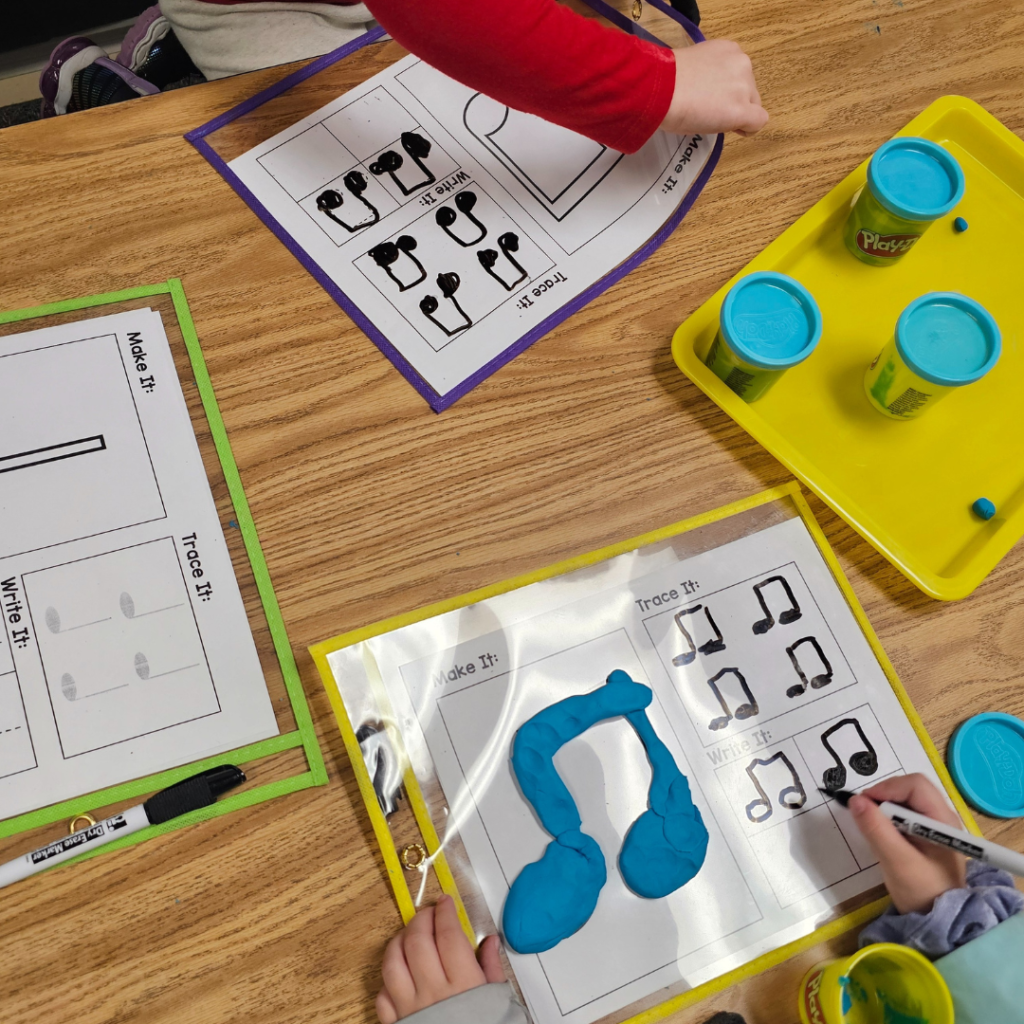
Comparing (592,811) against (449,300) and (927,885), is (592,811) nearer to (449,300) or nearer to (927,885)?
(927,885)

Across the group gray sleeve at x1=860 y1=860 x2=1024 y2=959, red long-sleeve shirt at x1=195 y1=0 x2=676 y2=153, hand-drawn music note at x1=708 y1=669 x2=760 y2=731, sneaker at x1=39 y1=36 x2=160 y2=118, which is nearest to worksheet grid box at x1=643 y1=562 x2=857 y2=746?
hand-drawn music note at x1=708 y1=669 x2=760 y2=731

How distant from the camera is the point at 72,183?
627 millimetres

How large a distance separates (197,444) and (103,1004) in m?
0.36

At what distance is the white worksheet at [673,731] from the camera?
20.0 inches

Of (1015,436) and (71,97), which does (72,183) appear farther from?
(1015,436)

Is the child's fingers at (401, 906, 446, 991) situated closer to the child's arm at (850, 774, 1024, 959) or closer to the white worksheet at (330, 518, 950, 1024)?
the white worksheet at (330, 518, 950, 1024)

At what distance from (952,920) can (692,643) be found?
9.1 inches

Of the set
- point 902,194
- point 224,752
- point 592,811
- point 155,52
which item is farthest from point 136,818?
point 155,52

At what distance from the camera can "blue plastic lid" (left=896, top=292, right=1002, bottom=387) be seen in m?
0.61

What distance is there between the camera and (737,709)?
559mm

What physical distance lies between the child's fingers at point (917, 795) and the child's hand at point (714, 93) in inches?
21.2

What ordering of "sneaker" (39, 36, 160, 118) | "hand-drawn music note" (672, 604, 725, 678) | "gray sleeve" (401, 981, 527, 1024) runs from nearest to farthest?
"gray sleeve" (401, 981, 527, 1024) → "hand-drawn music note" (672, 604, 725, 678) → "sneaker" (39, 36, 160, 118)

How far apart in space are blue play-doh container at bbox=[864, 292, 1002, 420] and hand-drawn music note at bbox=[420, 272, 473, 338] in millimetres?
335

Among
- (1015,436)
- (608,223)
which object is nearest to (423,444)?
(608,223)
